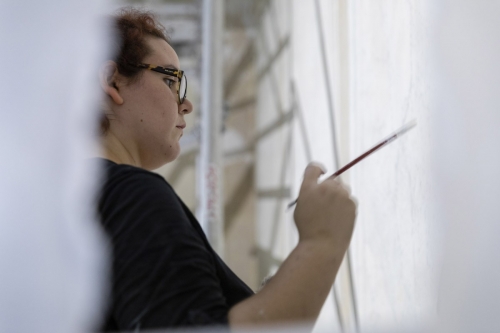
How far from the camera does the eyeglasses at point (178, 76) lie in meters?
0.42

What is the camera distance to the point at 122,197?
35 centimetres

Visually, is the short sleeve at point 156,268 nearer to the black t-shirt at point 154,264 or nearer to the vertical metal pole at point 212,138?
the black t-shirt at point 154,264

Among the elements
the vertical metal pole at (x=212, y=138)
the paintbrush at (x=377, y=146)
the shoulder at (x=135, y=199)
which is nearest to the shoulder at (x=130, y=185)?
the shoulder at (x=135, y=199)

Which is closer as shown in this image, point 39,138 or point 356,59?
point 39,138

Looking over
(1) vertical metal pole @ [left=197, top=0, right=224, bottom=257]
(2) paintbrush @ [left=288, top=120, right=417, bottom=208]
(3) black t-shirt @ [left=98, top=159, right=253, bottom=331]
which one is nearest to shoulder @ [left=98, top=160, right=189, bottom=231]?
(3) black t-shirt @ [left=98, top=159, right=253, bottom=331]

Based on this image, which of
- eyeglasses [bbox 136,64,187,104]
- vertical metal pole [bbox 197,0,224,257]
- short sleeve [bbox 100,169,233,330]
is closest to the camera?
short sleeve [bbox 100,169,233,330]

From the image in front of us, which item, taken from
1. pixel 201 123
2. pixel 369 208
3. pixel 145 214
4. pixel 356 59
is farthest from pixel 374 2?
pixel 201 123

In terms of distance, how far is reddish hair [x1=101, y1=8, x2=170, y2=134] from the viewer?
1.27ft

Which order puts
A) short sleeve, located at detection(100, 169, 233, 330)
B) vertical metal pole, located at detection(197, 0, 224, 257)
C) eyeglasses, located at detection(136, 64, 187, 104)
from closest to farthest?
short sleeve, located at detection(100, 169, 233, 330)
eyeglasses, located at detection(136, 64, 187, 104)
vertical metal pole, located at detection(197, 0, 224, 257)

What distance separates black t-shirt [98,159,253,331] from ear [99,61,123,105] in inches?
2.2

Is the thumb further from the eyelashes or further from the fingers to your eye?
the eyelashes

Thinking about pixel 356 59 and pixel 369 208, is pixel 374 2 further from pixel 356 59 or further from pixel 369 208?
pixel 369 208

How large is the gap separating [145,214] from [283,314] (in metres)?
0.11

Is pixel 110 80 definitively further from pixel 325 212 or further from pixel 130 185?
pixel 325 212
